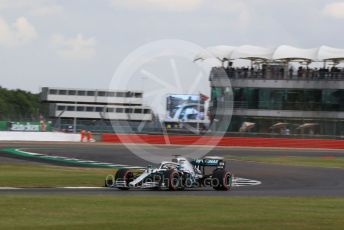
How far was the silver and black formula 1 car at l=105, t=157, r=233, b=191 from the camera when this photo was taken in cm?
2250

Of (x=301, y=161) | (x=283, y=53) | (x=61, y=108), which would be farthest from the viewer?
(x=61, y=108)

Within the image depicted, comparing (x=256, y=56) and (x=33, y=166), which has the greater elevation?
(x=256, y=56)

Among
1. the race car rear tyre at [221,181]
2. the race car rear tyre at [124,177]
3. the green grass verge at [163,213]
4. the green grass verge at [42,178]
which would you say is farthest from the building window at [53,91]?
the green grass verge at [163,213]

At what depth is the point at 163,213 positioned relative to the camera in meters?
14.5

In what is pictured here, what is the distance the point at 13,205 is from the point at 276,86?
66864 mm

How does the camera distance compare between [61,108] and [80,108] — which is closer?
[61,108]

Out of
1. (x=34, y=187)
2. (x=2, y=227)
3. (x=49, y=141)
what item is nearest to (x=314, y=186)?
(x=34, y=187)

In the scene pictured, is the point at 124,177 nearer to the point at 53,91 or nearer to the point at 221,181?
the point at 221,181

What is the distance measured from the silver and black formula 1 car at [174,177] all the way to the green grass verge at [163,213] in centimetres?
365

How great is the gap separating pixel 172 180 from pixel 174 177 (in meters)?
0.18

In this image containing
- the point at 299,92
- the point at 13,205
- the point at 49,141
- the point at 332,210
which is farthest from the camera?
the point at 299,92

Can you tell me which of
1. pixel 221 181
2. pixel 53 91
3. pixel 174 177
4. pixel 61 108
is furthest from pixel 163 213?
pixel 53 91

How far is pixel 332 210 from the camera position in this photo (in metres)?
16.6

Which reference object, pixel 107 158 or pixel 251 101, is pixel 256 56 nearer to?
pixel 251 101
